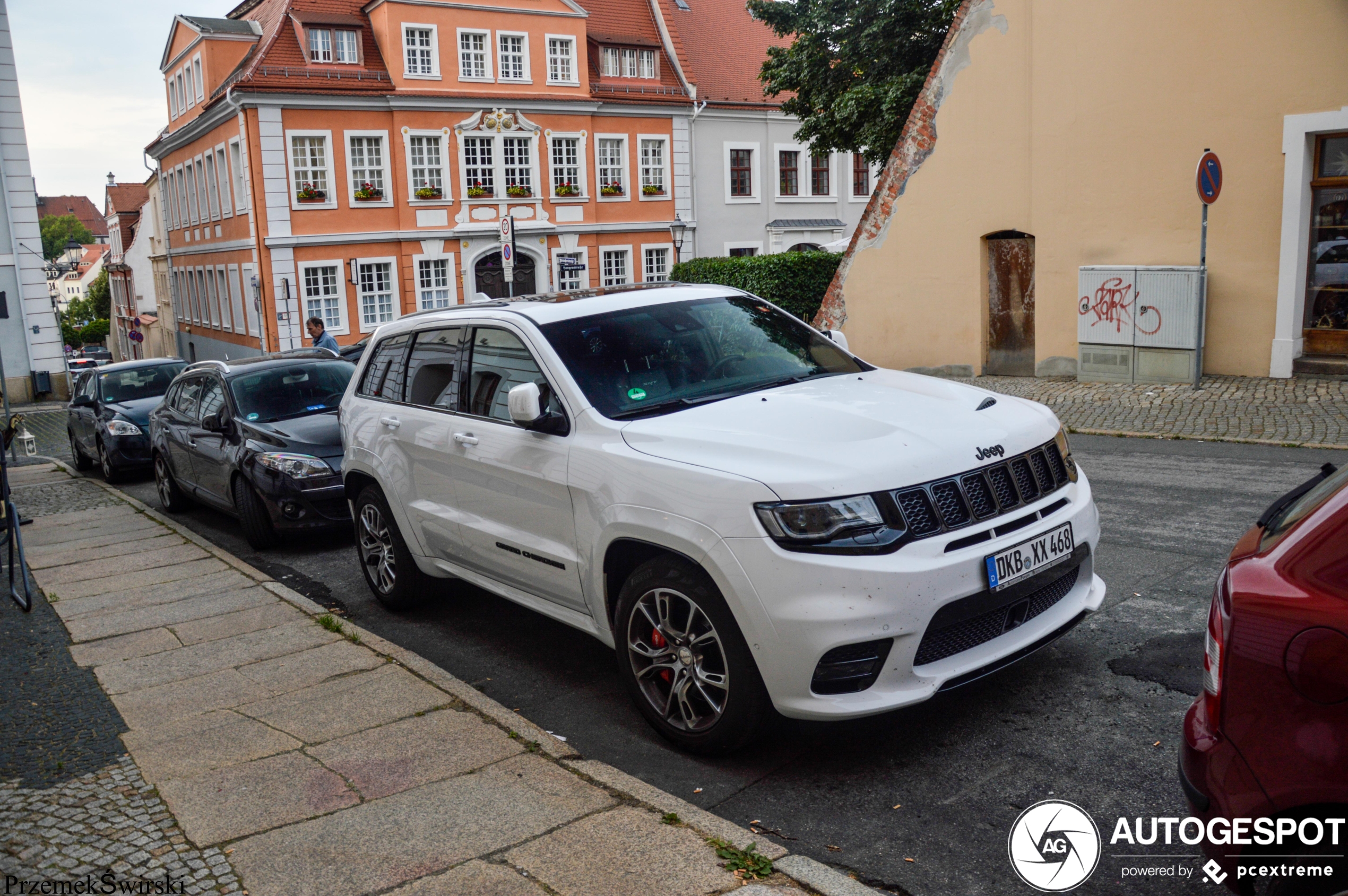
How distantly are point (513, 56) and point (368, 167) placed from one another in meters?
6.84

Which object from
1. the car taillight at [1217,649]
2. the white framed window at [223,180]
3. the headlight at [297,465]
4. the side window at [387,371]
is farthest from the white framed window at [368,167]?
the car taillight at [1217,649]

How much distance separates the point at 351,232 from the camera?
37.5 meters

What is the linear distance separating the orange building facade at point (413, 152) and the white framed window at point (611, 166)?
86mm

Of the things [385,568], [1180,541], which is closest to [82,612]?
[385,568]

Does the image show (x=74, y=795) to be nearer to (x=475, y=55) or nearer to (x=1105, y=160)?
(x=1105, y=160)

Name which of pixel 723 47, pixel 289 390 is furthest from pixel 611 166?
pixel 289 390

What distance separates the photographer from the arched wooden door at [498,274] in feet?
133

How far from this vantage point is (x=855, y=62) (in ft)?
75.4

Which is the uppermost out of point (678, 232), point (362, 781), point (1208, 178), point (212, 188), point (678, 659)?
point (212, 188)

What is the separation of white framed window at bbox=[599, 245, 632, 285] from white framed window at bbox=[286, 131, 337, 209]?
33.6 feet

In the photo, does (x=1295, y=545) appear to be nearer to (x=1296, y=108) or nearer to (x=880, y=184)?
(x=1296, y=108)

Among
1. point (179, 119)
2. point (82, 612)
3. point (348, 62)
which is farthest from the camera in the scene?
point (179, 119)

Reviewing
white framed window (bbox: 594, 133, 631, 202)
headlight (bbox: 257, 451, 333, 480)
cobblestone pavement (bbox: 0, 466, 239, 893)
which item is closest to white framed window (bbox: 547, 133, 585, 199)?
white framed window (bbox: 594, 133, 631, 202)

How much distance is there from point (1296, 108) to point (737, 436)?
1287 cm
